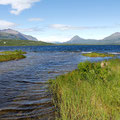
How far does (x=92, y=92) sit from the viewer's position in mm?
9016

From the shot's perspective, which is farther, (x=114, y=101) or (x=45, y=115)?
(x=45, y=115)

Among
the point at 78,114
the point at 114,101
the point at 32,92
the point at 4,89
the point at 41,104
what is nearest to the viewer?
the point at 78,114

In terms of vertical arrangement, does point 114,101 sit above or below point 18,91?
above

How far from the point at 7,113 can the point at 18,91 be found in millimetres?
4338

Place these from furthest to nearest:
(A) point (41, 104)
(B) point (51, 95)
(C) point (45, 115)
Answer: (B) point (51, 95), (A) point (41, 104), (C) point (45, 115)

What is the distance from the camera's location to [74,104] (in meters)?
7.81

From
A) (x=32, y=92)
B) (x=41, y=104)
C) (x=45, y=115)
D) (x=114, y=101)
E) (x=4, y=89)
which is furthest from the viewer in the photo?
(x=4, y=89)

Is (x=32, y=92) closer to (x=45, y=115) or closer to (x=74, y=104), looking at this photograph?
(x=45, y=115)

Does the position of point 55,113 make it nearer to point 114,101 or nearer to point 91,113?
point 91,113

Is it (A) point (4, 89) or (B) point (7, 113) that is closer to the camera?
(B) point (7, 113)

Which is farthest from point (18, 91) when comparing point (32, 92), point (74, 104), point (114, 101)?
point (114, 101)

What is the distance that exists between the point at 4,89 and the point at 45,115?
278 inches

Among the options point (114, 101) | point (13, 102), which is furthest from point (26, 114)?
point (114, 101)

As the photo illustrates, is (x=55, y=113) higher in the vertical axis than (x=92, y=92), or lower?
lower
